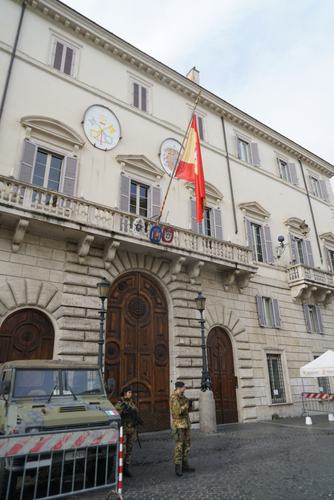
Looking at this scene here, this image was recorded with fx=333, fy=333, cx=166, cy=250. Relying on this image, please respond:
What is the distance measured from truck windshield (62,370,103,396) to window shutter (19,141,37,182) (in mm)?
7556

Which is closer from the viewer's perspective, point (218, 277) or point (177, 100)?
point (218, 277)

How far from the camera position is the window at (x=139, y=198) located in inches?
554

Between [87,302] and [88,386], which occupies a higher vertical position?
[87,302]

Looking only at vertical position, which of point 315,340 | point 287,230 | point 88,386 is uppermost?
point 287,230

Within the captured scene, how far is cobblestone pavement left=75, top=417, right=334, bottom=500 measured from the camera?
5309mm

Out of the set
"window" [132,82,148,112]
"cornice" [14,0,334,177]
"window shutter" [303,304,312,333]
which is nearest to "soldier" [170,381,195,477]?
"window shutter" [303,304,312,333]

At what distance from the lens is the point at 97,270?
11.9 m

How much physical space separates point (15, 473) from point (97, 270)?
7875mm

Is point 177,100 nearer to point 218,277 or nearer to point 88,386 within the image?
point 218,277

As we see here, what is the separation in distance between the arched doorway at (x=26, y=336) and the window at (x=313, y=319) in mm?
13745

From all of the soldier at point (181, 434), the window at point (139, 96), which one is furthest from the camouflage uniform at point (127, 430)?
the window at point (139, 96)

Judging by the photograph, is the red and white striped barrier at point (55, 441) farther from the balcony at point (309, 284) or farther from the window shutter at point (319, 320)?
the window shutter at point (319, 320)

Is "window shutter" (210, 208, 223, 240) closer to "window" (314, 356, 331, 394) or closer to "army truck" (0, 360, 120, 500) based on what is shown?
"window" (314, 356, 331, 394)

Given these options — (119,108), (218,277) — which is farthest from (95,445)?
(119,108)
